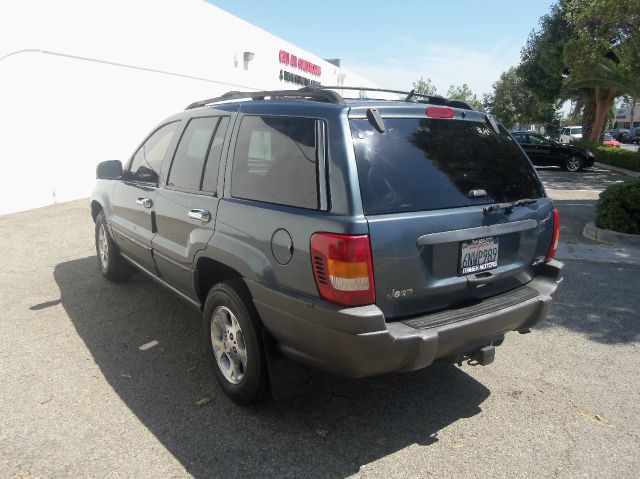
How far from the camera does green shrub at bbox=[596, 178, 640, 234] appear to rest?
7820 mm

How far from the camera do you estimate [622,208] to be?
26.1ft

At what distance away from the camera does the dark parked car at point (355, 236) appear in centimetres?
264

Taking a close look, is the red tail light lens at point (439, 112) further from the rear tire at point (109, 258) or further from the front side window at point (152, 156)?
the rear tire at point (109, 258)

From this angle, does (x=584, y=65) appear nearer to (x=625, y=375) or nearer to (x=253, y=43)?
(x=253, y=43)

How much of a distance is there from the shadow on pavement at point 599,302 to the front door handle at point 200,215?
3161mm

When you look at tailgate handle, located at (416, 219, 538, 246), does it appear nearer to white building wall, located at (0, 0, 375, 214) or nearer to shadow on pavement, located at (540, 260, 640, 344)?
shadow on pavement, located at (540, 260, 640, 344)

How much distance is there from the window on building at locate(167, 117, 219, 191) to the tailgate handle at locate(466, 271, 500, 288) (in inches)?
76.5

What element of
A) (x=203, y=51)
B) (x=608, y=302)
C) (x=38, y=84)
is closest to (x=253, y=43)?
(x=203, y=51)

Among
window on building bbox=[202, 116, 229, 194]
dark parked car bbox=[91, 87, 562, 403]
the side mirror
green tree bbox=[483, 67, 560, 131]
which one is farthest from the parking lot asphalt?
green tree bbox=[483, 67, 560, 131]

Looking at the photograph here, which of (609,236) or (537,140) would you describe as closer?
(609,236)

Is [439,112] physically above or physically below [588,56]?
below

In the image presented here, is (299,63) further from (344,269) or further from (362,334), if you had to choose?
(362,334)

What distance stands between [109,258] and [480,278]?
4124mm

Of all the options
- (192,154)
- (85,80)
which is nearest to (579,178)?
(85,80)
